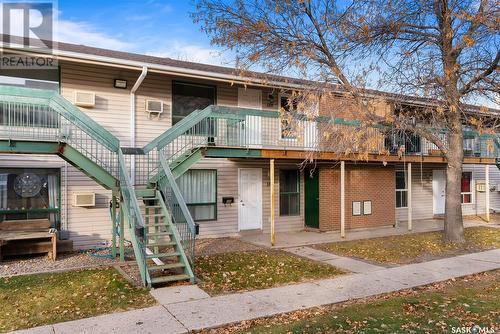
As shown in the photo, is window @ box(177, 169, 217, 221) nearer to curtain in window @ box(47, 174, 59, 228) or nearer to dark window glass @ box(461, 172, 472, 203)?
curtain in window @ box(47, 174, 59, 228)

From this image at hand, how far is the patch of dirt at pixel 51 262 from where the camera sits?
8.52 metres

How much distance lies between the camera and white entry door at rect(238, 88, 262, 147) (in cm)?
1223

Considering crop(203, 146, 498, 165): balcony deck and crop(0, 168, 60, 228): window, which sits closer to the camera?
crop(0, 168, 60, 228): window

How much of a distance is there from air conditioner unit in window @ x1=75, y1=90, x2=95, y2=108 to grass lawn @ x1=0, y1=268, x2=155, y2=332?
4693mm

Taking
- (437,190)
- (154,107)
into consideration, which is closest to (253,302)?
(154,107)

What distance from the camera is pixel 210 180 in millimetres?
13070

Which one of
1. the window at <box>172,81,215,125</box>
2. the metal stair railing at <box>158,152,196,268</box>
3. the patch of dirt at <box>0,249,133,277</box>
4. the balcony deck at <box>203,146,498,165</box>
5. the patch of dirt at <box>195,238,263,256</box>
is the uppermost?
the window at <box>172,81,215,125</box>

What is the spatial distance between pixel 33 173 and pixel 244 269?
6.13 m

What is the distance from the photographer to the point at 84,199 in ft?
35.2

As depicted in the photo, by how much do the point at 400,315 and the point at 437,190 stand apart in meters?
14.6

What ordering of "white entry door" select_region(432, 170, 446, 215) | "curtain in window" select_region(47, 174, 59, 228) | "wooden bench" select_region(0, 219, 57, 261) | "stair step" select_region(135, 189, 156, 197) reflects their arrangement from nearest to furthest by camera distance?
"wooden bench" select_region(0, 219, 57, 261), "stair step" select_region(135, 189, 156, 197), "curtain in window" select_region(47, 174, 59, 228), "white entry door" select_region(432, 170, 446, 215)

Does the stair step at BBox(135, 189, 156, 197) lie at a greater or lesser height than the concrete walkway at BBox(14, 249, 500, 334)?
greater

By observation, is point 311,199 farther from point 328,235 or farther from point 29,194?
point 29,194
